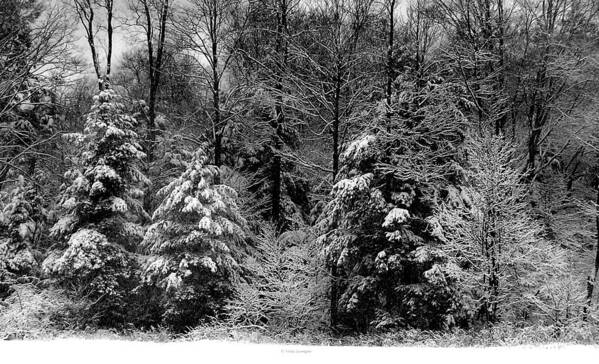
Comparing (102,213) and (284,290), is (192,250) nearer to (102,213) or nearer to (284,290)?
(284,290)

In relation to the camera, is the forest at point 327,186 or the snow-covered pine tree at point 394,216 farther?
the snow-covered pine tree at point 394,216

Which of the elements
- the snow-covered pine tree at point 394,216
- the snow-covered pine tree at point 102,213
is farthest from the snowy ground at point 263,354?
the snow-covered pine tree at point 102,213

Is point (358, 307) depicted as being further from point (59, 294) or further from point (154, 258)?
point (59, 294)

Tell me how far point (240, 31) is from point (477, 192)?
1393cm

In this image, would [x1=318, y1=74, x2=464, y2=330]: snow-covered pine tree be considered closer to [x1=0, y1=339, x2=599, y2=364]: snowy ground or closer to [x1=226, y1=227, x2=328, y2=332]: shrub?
[x1=226, y1=227, x2=328, y2=332]: shrub

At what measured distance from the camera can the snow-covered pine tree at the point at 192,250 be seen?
15820mm

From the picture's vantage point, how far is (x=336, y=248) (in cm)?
1570

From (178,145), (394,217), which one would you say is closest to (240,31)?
(178,145)

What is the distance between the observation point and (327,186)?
856 inches

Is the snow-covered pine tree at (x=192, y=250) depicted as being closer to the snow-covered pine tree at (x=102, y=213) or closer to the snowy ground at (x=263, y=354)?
the snow-covered pine tree at (x=102, y=213)

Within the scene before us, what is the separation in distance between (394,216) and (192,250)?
266 inches

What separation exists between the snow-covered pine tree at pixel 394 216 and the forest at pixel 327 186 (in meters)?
0.07

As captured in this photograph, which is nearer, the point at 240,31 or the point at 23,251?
the point at 23,251

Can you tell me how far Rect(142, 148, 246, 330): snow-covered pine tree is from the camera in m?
15.8
